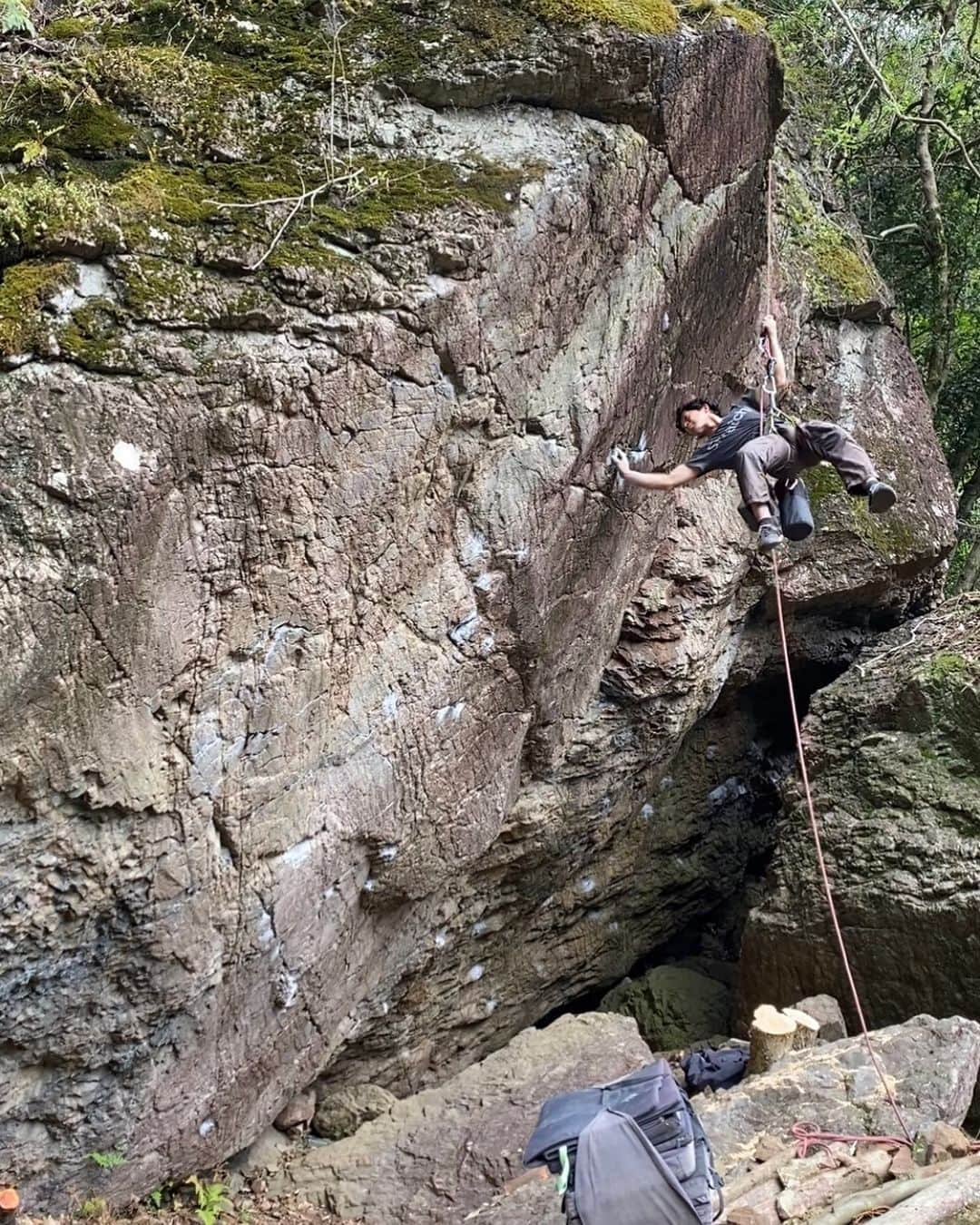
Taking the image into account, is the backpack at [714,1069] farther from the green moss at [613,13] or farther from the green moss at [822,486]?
the green moss at [613,13]

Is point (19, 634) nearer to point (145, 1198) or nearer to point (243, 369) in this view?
point (243, 369)

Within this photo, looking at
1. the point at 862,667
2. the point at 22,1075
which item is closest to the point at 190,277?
the point at 22,1075

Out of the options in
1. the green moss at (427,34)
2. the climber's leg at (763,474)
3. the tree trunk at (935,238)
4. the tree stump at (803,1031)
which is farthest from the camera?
the tree trunk at (935,238)

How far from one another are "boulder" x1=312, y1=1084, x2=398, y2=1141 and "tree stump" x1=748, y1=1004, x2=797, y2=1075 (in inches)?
105

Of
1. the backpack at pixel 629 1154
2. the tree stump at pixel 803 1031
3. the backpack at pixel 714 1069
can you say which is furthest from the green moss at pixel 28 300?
the backpack at pixel 714 1069

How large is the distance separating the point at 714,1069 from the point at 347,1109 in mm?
2690

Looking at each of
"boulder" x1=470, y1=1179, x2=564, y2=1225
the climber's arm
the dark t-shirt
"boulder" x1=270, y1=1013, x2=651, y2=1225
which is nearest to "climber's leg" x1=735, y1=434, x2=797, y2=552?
the dark t-shirt

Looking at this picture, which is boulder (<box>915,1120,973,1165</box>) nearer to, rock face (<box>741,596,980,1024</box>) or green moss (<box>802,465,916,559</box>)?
rock face (<box>741,596,980,1024</box>)

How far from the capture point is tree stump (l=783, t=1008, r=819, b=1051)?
20.7 ft

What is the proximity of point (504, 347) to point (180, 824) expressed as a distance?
3.03m

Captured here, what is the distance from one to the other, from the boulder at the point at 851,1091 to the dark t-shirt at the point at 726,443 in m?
3.85

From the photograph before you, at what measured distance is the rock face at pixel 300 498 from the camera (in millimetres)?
3898

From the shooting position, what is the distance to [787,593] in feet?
27.9

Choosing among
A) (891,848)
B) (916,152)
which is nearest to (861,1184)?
(891,848)
